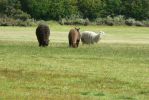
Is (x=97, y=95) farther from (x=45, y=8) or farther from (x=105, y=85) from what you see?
(x=45, y=8)

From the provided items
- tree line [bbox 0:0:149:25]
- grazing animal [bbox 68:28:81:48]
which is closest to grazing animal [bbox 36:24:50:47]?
grazing animal [bbox 68:28:81:48]

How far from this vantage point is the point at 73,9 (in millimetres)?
110938

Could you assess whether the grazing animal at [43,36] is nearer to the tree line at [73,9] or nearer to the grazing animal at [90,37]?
the grazing animal at [90,37]

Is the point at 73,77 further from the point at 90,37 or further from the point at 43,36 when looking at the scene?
the point at 90,37

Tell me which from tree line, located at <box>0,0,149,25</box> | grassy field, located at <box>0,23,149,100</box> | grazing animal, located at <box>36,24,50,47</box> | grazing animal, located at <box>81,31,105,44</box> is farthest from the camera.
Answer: tree line, located at <box>0,0,149,25</box>

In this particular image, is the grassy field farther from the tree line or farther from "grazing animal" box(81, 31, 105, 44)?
the tree line

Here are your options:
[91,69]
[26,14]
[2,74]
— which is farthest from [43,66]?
[26,14]

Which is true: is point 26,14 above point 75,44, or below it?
below

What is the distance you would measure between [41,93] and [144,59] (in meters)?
14.5

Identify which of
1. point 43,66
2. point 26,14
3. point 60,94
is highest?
point 60,94

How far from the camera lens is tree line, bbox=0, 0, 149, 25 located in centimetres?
10744

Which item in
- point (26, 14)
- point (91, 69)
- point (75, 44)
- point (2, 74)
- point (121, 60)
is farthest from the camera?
point (26, 14)

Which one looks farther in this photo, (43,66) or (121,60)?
(121,60)

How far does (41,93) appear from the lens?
17.9 metres
